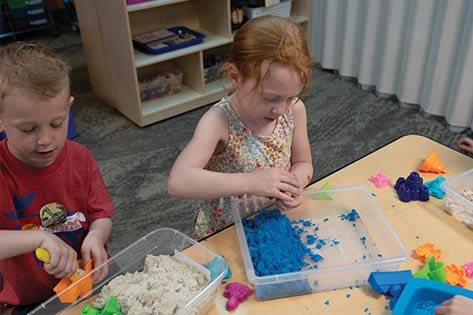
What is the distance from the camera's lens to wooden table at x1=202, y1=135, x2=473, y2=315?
0.74 metres

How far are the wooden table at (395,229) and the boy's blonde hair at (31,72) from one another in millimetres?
393

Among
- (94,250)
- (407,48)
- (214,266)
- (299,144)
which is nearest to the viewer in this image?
(214,266)

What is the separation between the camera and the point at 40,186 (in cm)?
90

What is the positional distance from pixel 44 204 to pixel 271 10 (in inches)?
84.2

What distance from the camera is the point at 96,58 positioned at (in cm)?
266

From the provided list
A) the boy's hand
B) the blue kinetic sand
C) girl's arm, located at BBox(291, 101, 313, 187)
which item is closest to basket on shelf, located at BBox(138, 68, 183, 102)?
girl's arm, located at BBox(291, 101, 313, 187)

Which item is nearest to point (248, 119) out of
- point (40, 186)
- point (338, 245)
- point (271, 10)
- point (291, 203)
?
point (291, 203)

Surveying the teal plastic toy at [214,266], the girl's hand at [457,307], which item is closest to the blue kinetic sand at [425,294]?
the girl's hand at [457,307]

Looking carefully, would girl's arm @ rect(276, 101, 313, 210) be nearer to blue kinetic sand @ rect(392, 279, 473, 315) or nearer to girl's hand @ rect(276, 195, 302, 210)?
girl's hand @ rect(276, 195, 302, 210)

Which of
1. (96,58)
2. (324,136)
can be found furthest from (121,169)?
(324,136)

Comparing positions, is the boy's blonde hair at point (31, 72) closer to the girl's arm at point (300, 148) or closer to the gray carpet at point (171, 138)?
the girl's arm at point (300, 148)

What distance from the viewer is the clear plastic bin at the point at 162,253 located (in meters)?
0.70

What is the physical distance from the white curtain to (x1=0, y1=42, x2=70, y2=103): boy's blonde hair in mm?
2010

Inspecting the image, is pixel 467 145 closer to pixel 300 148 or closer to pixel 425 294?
pixel 300 148
